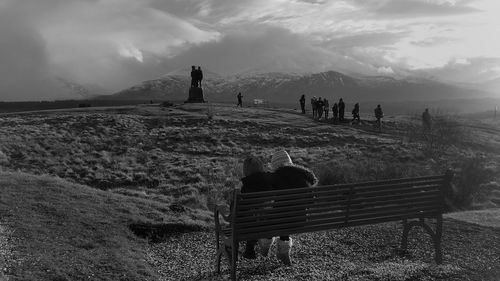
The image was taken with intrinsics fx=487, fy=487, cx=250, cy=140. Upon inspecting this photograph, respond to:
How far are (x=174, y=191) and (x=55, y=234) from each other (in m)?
11.6

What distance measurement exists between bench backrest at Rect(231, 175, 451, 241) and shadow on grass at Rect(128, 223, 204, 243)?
353 centimetres

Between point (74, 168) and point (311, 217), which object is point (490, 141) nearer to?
point (74, 168)

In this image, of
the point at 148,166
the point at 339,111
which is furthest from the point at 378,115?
the point at 148,166

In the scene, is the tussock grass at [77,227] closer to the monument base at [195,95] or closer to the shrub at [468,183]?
the shrub at [468,183]

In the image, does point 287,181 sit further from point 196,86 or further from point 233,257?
point 196,86

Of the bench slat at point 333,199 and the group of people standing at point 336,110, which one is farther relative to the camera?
the group of people standing at point 336,110

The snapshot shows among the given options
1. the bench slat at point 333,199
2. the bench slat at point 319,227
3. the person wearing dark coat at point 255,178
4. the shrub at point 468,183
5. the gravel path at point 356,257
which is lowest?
the shrub at point 468,183

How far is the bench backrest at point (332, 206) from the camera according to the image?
7.23 meters

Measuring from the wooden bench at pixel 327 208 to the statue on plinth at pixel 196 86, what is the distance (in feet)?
125

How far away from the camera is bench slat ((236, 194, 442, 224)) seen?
7320 millimetres

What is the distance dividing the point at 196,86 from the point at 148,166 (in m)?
24.1

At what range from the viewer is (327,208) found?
799 cm

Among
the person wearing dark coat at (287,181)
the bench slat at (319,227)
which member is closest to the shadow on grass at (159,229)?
the person wearing dark coat at (287,181)

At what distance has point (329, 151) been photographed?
3234 centimetres
